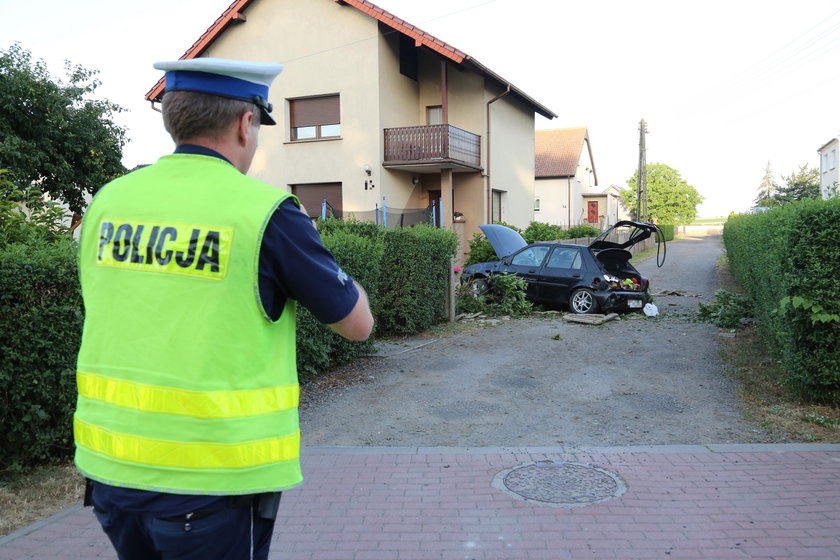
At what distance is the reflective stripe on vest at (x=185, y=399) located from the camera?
5.32 feet

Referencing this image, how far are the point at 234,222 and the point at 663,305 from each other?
47.9ft

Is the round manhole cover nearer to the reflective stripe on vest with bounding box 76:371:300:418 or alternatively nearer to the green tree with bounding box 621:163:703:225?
the reflective stripe on vest with bounding box 76:371:300:418

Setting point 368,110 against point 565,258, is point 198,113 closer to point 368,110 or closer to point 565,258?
point 565,258

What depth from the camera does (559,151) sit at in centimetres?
4878

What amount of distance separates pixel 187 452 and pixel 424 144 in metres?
20.0

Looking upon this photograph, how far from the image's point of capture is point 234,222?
165 centimetres

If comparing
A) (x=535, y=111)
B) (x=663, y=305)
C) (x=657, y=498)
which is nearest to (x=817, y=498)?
(x=657, y=498)

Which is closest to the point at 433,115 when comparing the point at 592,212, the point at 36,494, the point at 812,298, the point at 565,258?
the point at 565,258

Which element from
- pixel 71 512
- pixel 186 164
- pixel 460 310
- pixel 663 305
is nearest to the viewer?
pixel 186 164

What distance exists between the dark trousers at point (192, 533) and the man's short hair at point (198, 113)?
96cm

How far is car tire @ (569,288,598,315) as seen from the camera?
12977 mm

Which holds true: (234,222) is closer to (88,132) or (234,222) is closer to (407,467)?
(407,467)

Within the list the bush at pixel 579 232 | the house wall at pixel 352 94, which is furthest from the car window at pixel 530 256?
the bush at pixel 579 232

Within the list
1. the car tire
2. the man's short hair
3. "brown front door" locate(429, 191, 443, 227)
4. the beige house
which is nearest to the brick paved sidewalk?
the man's short hair
